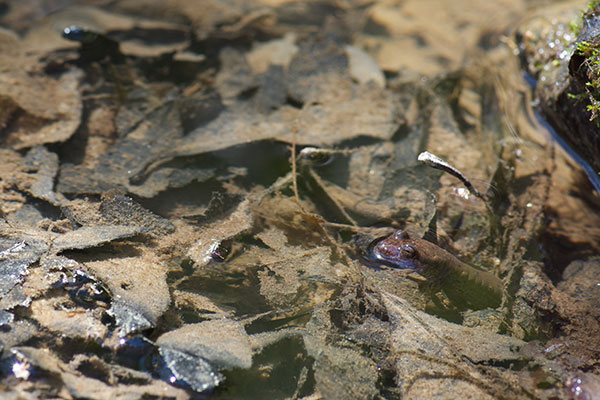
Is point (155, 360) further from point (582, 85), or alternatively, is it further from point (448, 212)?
point (582, 85)

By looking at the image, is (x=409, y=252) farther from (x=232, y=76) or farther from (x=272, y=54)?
(x=272, y=54)

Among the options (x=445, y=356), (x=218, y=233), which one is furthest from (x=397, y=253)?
(x=218, y=233)

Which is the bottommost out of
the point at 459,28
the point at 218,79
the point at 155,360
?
the point at 155,360

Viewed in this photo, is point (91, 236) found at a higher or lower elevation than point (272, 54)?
lower

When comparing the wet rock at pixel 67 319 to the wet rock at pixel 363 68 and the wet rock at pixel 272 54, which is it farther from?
the wet rock at pixel 363 68

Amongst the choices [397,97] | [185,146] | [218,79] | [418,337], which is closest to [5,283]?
[185,146]

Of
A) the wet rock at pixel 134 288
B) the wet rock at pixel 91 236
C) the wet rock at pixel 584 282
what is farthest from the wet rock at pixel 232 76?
the wet rock at pixel 584 282

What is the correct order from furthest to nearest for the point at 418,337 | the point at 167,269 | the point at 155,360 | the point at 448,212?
the point at 448,212, the point at 167,269, the point at 418,337, the point at 155,360
